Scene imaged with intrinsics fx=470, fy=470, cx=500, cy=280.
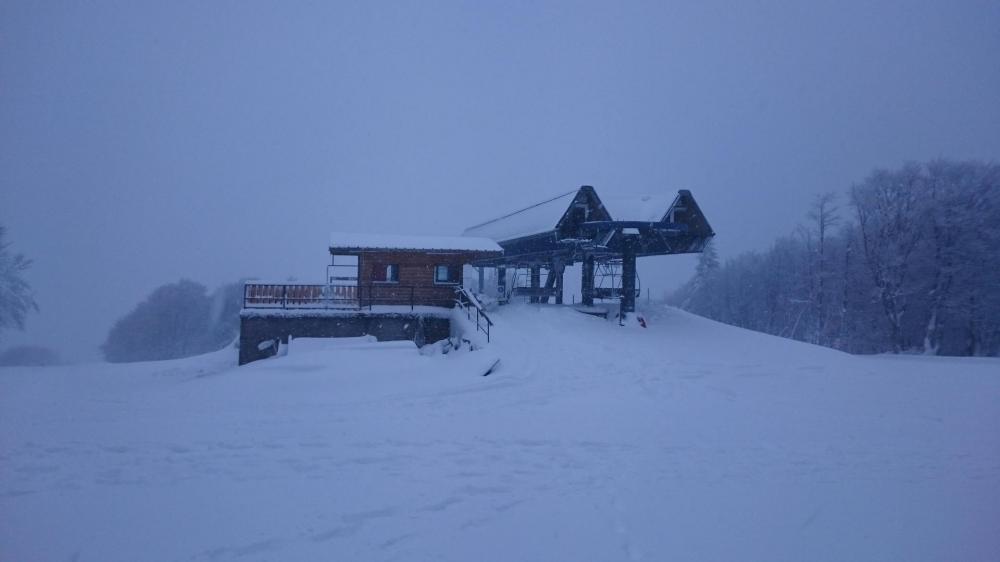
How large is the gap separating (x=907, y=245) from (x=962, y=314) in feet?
14.7

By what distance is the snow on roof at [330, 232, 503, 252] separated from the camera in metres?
20.1

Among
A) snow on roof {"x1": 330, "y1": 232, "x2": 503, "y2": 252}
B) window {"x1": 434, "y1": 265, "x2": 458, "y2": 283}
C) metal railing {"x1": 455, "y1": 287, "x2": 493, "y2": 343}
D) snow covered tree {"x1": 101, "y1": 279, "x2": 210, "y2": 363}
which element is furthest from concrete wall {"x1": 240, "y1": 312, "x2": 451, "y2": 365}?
snow covered tree {"x1": 101, "y1": 279, "x2": 210, "y2": 363}

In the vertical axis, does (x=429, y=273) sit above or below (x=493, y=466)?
above

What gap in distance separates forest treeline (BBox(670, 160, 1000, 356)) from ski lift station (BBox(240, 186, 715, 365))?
45.3 feet

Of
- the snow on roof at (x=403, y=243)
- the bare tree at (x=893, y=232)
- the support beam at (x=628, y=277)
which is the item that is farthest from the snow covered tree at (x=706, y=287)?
the snow on roof at (x=403, y=243)

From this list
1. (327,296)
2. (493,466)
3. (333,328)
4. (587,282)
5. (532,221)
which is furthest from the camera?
(532,221)

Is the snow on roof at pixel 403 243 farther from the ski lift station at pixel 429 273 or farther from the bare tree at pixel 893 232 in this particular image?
the bare tree at pixel 893 232

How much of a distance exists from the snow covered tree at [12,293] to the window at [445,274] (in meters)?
21.9

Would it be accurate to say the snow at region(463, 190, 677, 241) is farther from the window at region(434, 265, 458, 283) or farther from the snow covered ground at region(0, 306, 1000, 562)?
the snow covered ground at region(0, 306, 1000, 562)

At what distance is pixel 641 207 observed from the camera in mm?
21781

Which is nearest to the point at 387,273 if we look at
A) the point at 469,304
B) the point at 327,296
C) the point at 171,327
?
the point at 327,296

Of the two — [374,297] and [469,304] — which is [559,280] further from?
[374,297]

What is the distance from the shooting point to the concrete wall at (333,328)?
59.5ft

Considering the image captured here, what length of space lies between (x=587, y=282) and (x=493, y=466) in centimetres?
1766
